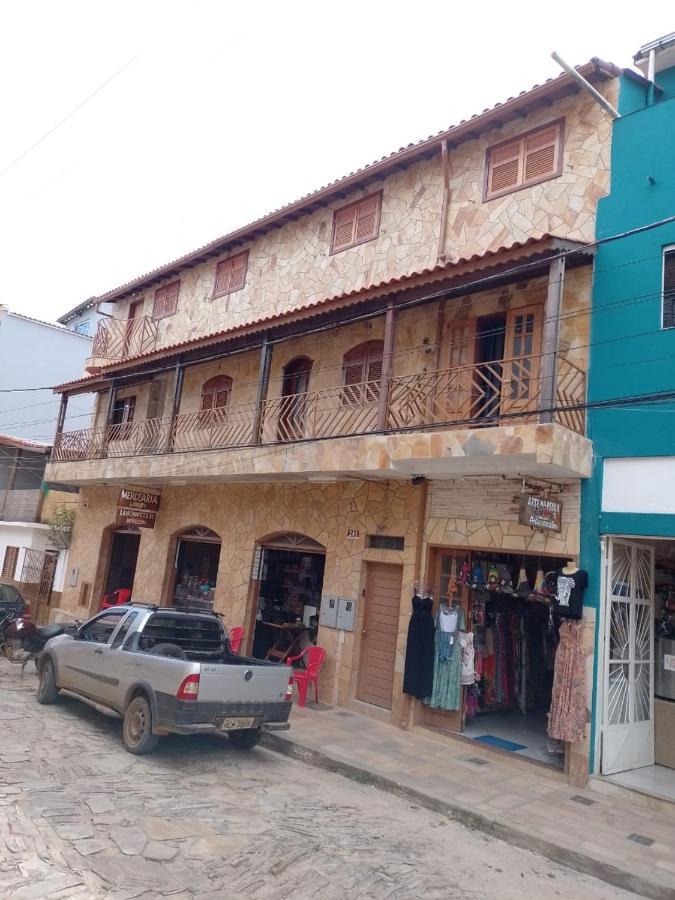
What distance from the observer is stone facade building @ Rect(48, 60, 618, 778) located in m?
8.99

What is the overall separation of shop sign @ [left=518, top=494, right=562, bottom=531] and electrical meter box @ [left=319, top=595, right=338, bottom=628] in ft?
14.1

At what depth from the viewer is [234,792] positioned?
6.70 metres

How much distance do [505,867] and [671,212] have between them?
7.83 meters

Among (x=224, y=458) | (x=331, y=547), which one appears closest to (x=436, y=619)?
(x=331, y=547)

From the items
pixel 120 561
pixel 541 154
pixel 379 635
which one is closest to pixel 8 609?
pixel 120 561

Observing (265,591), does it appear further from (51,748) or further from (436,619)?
(51,748)

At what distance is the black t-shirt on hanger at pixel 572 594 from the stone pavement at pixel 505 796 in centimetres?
200

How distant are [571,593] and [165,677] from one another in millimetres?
4964

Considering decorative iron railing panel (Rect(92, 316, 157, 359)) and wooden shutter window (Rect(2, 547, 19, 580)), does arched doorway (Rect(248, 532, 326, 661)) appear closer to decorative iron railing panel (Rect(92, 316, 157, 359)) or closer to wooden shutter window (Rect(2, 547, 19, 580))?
decorative iron railing panel (Rect(92, 316, 157, 359))

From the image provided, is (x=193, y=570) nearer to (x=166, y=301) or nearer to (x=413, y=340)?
(x=166, y=301)

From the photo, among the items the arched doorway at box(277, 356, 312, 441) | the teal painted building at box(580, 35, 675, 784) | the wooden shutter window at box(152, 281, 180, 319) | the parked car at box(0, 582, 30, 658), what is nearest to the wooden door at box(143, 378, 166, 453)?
the wooden shutter window at box(152, 281, 180, 319)

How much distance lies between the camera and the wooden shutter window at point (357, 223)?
12898 millimetres

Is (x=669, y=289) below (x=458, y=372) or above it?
above

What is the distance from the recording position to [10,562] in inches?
840
